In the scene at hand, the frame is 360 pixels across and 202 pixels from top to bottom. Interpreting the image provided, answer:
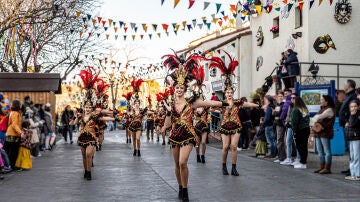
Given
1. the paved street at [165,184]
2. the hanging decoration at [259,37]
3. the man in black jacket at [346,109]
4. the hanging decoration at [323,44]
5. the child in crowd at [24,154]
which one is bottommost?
the paved street at [165,184]

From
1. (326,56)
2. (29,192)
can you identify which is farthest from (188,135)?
(326,56)

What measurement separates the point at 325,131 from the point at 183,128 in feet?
16.7

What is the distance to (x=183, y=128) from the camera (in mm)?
8578

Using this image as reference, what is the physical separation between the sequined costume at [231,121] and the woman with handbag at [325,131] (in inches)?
79.0

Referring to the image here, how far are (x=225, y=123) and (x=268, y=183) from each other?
1.98 m

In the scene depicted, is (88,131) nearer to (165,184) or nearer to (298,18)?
(165,184)

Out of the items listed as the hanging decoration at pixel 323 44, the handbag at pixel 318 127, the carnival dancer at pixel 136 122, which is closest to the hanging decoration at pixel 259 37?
the hanging decoration at pixel 323 44

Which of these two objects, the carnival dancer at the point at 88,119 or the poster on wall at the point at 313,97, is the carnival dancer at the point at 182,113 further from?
the poster on wall at the point at 313,97

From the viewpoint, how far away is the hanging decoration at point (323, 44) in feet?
79.9

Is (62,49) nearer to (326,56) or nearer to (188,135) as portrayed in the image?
(326,56)

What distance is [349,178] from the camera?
37.0 feet

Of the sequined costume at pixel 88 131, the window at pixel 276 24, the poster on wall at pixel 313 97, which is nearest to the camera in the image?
the sequined costume at pixel 88 131

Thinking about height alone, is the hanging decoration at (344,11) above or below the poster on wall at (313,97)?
above

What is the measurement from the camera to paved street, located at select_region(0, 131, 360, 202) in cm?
891
